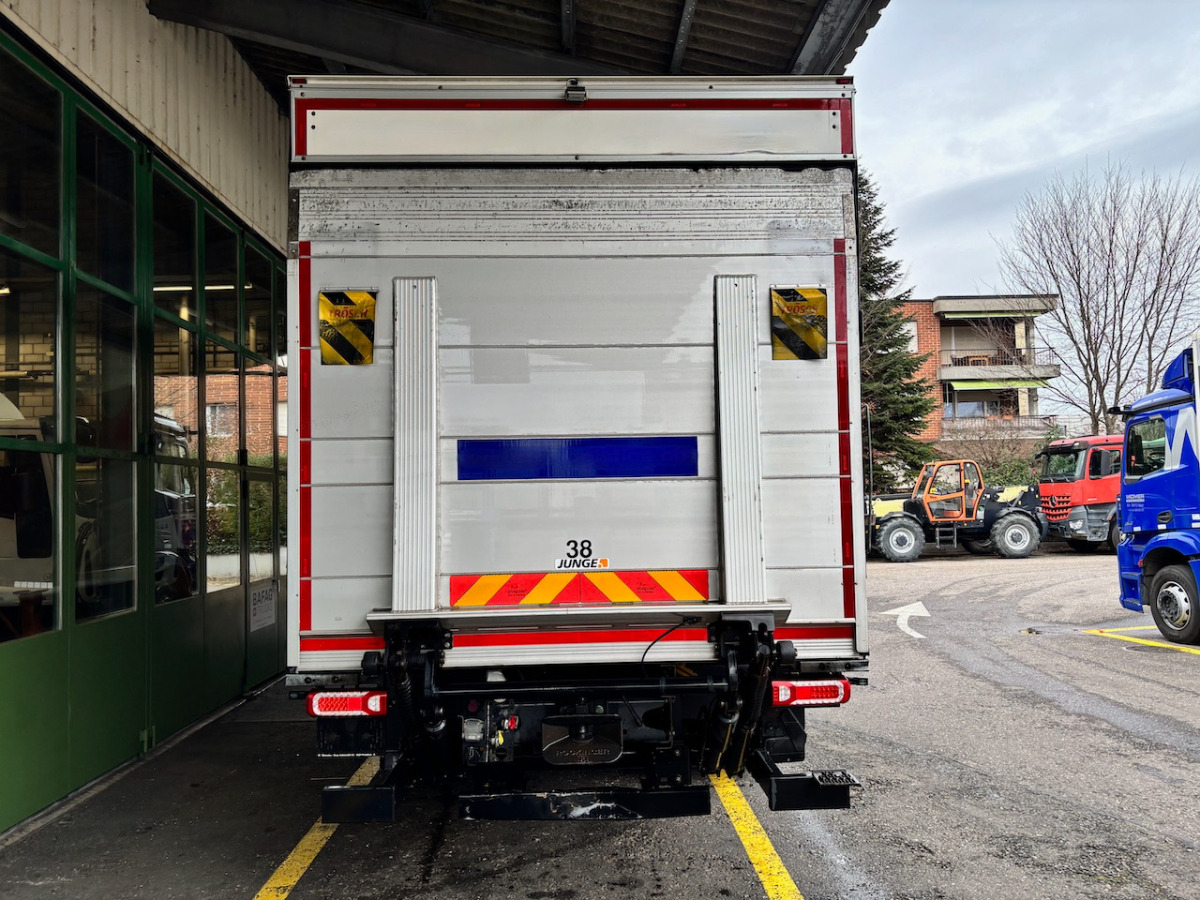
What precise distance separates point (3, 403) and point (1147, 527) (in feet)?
34.4

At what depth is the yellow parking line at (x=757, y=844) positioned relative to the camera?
387 cm

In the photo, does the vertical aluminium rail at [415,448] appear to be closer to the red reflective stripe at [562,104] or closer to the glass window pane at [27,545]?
the red reflective stripe at [562,104]

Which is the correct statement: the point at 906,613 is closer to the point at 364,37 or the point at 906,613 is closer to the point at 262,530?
the point at 262,530

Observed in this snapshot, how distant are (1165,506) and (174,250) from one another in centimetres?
975

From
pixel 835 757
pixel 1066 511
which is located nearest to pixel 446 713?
pixel 835 757

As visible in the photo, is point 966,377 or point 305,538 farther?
point 966,377

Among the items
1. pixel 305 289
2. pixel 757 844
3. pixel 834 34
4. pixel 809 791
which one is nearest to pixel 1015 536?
pixel 834 34

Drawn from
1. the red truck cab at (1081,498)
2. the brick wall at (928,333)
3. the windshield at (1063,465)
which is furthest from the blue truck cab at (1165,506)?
the brick wall at (928,333)

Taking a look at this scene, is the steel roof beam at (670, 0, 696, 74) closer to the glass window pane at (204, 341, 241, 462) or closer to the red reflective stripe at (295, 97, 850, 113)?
the red reflective stripe at (295, 97, 850, 113)

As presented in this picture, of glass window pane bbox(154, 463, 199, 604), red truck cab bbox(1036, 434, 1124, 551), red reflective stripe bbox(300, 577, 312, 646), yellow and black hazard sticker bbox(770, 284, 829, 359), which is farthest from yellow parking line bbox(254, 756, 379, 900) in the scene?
red truck cab bbox(1036, 434, 1124, 551)

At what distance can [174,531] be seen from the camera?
255 inches

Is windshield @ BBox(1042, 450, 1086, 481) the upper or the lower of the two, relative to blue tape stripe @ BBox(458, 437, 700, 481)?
upper

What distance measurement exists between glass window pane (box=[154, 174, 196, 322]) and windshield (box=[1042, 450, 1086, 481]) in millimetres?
19777

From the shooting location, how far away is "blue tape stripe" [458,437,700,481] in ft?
11.8
